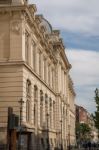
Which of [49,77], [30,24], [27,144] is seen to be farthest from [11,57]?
[49,77]

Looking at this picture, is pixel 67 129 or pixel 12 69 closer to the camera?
pixel 12 69

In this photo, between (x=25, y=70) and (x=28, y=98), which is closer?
(x=25, y=70)

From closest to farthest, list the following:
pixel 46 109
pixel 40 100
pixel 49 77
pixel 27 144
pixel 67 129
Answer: pixel 27 144 < pixel 40 100 < pixel 46 109 < pixel 49 77 < pixel 67 129

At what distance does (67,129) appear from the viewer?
391 feet

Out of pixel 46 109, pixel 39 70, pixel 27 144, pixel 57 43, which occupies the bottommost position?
pixel 27 144

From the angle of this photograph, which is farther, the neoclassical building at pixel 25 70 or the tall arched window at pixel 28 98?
the tall arched window at pixel 28 98

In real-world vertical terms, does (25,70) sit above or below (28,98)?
above

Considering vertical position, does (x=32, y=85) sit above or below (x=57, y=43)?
below

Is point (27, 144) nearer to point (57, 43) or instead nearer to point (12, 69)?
point (12, 69)

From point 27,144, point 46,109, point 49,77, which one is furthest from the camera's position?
point 49,77

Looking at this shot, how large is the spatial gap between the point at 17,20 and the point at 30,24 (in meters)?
4.72

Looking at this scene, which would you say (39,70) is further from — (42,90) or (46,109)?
(46,109)

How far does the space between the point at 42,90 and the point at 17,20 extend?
18.1 metres

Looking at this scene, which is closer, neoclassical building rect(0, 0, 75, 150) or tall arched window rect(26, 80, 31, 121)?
neoclassical building rect(0, 0, 75, 150)
